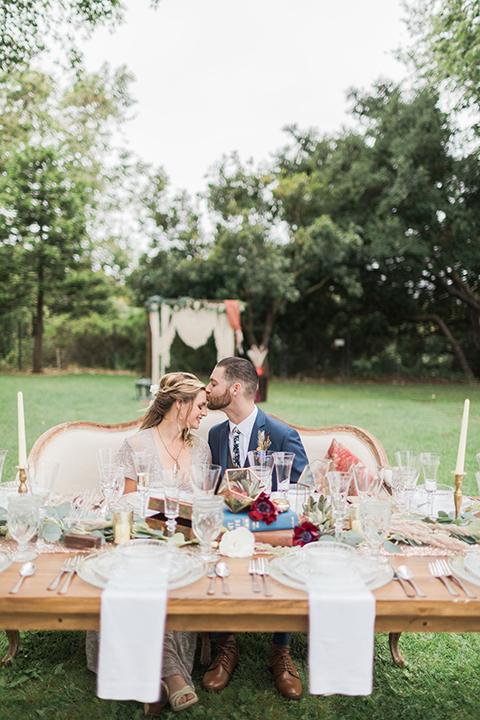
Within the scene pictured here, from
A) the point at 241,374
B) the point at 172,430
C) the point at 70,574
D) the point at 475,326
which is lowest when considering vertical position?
the point at 70,574

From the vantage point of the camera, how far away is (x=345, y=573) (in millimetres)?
1411

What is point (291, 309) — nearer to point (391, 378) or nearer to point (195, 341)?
point (391, 378)

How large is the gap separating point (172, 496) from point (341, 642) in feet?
2.27

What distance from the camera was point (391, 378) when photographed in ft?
63.8

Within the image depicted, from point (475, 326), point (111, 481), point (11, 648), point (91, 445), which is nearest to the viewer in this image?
point (111, 481)

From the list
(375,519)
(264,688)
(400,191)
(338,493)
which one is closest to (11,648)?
(264,688)

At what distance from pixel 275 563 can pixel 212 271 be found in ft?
52.7

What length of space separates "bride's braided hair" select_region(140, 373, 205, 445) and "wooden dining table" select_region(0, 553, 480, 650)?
4.35 ft

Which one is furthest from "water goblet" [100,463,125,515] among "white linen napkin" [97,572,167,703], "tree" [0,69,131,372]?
"tree" [0,69,131,372]

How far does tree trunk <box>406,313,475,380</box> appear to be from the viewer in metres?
18.9

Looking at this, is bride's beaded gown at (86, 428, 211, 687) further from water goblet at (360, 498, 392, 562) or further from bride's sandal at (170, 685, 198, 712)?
water goblet at (360, 498, 392, 562)

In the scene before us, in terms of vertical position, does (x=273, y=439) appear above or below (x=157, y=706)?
above

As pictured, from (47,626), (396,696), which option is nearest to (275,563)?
(47,626)

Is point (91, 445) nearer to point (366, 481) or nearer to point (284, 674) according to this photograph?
point (284, 674)
